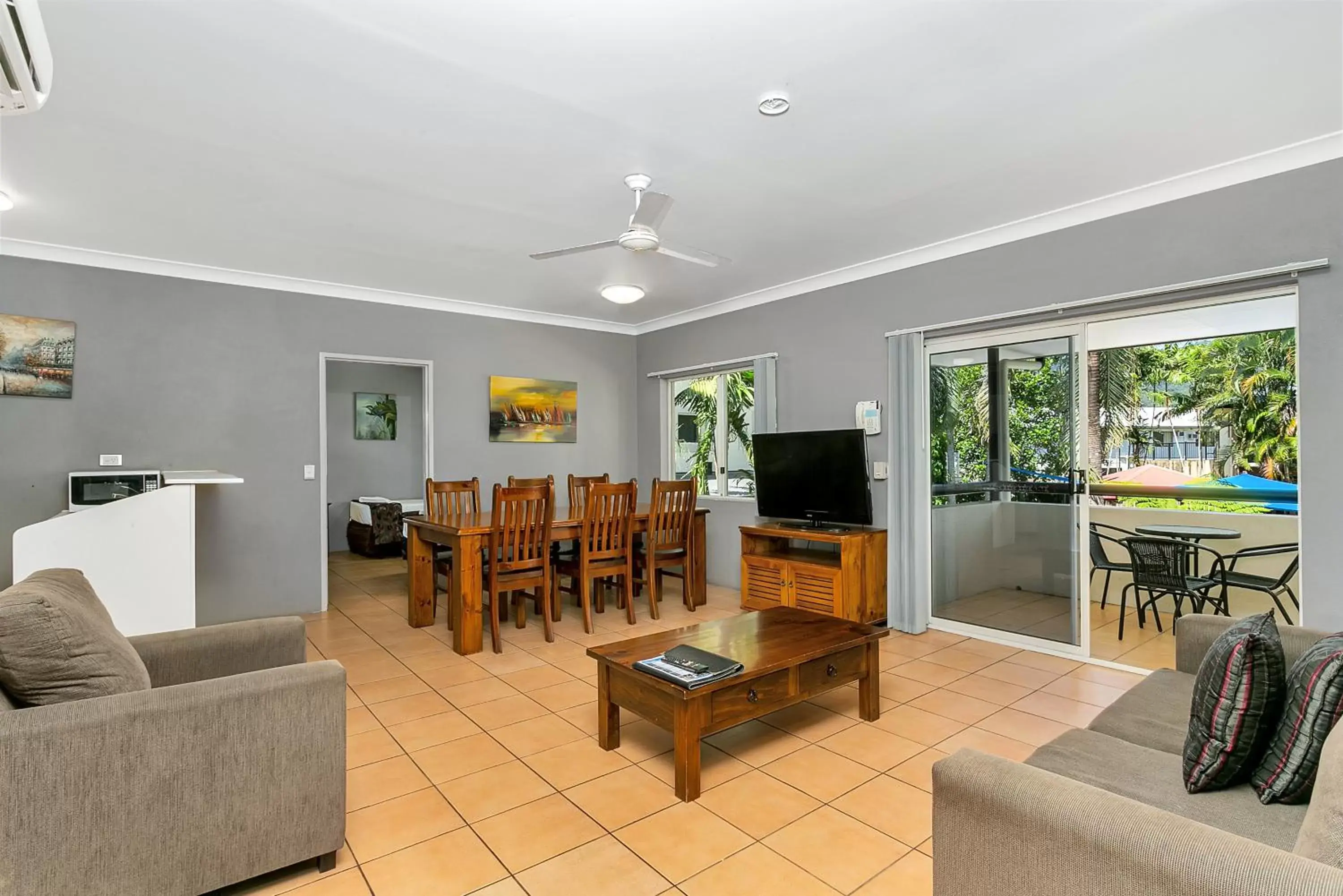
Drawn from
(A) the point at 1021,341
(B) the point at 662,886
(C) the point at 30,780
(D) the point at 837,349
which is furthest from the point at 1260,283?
(C) the point at 30,780

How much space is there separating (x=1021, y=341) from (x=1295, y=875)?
368cm

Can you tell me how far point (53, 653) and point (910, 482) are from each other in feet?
14.2

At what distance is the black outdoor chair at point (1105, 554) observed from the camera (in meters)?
4.79

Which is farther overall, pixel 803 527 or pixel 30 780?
pixel 803 527

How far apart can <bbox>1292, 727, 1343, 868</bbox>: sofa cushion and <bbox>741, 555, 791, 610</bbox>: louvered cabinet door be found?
12.2ft

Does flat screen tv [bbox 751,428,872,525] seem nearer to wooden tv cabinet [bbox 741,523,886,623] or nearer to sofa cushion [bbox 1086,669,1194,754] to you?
wooden tv cabinet [bbox 741,523,886,623]

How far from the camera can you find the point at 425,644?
4348mm

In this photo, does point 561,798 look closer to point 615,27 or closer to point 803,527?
point 615,27

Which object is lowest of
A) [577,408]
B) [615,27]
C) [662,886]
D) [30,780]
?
[662,886]

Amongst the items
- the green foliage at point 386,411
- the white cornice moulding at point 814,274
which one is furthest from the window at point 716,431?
the green foliage at point 386,411

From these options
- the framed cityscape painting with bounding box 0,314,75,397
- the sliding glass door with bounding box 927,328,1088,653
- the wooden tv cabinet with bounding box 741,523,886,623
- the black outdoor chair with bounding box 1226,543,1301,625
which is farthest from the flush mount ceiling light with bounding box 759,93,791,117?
the framed cityscape painting with bounding box 0,314,75,397

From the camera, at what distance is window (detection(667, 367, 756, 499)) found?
611 centimetres

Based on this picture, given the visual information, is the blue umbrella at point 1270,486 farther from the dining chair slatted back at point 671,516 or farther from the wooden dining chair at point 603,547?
the wooden dining chair at point 603,547

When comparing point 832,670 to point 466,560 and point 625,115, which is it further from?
point 625,115
